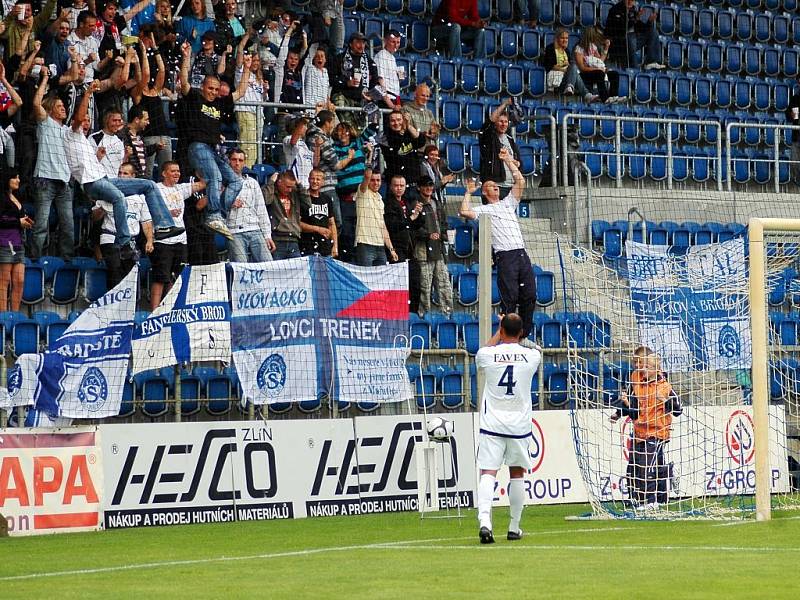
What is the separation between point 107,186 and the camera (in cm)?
1784

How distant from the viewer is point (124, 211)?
17.8 m

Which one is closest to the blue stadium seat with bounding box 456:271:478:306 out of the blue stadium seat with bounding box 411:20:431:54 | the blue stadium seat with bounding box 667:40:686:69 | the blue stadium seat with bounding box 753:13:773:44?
the blue stadium seat with bounding box 411:20:431:54

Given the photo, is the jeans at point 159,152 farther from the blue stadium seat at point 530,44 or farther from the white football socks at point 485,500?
the blue stadium seat at point 530,44

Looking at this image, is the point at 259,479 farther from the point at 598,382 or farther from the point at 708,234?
the point at 708,234

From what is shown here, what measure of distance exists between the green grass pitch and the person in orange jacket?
4.09 feet

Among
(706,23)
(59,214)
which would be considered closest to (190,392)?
(59,214)

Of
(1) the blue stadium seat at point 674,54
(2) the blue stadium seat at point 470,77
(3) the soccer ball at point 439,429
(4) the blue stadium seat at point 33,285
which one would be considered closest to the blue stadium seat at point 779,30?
(1) the blue stadium seat at point 674,54

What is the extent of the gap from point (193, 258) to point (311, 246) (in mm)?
1810

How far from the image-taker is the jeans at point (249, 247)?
18.7m

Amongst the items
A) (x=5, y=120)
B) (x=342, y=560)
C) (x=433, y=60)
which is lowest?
(x=342, y=560)

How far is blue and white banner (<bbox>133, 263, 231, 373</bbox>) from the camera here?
16.1 metres

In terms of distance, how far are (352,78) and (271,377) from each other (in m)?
6.98

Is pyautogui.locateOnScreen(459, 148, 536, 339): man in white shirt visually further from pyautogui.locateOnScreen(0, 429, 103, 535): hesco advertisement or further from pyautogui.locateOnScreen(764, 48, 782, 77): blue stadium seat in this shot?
pyautogui.locateOnScreen(764, 48, 782, 77): blue stadium seat

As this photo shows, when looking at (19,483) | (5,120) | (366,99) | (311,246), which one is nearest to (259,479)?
(19,483)
